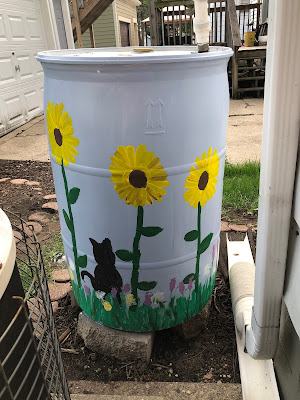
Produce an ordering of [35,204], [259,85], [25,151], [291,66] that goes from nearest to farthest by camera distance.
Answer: [291,66] → [35,204] → [25,151] → [259,85]

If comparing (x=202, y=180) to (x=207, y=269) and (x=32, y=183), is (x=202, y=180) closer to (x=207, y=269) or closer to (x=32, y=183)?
(x=207, y=269)

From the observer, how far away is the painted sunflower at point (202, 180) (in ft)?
4.63

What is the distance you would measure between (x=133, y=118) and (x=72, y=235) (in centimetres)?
61

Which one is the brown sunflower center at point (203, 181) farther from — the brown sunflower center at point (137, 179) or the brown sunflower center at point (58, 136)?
the brown sunflower center at point (58, 136)

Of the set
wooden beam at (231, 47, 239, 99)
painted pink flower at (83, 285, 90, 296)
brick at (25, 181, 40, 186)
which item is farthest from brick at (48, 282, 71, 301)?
wooden beam at (231, 47, 239, 99)

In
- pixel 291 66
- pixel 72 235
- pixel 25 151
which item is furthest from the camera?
pixel 25 151

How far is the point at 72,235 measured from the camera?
159 cm

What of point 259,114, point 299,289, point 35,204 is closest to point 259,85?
point 259,114

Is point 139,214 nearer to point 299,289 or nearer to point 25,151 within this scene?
point 299,289

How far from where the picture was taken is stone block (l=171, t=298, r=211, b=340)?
5.91ft

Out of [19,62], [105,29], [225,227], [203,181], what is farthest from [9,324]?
[105,29]

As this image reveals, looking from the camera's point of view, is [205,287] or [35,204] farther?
[35,204]

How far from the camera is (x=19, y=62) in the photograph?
6.25m

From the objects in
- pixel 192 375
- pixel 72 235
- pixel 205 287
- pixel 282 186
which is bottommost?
pixel 192 375
